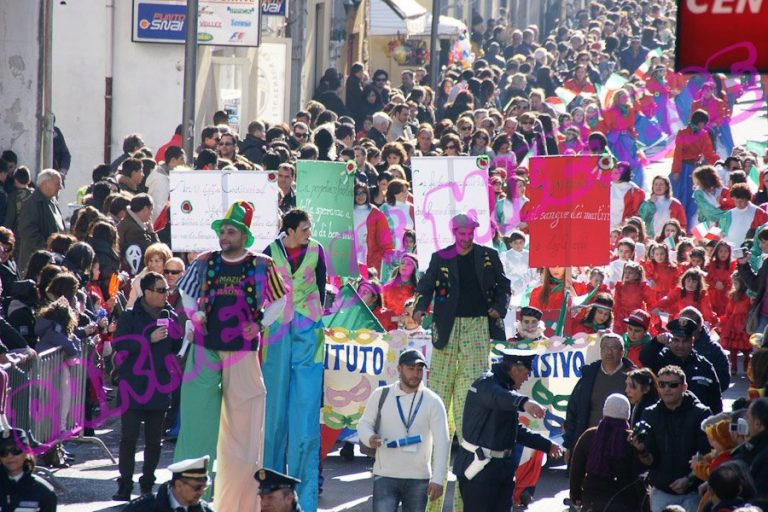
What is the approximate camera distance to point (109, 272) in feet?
45.6

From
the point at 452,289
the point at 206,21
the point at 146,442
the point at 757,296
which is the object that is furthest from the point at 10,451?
the point at 206,21

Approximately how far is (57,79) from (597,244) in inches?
448

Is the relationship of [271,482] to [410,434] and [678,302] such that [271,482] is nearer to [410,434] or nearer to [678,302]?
[410,434]

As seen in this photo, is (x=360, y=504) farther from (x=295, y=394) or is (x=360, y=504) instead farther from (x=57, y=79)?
(x=57, y=79)

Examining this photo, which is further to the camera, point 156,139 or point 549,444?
point 156,139

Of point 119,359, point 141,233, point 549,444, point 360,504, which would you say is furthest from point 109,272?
point 549,444

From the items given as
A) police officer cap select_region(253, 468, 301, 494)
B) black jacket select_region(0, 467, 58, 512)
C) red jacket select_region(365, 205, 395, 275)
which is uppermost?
red jacket select_region(365, 205, 395, 275)

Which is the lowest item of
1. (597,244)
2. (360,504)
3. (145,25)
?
(360,504)

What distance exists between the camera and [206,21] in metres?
23.1

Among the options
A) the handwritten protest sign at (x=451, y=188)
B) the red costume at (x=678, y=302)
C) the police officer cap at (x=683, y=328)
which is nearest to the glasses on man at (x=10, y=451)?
the police officer cap at (x=683, y=328)

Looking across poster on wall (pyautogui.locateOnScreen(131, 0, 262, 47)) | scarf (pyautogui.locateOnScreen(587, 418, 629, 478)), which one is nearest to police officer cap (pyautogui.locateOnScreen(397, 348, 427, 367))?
scarf (pyautogui.locateOnScreen(587, 418, 629, 478))

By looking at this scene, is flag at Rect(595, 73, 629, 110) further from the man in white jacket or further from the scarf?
the scarf

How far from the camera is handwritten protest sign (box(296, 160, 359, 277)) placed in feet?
47.3

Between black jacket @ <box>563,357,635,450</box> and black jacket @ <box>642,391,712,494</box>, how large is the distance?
1142 mm
